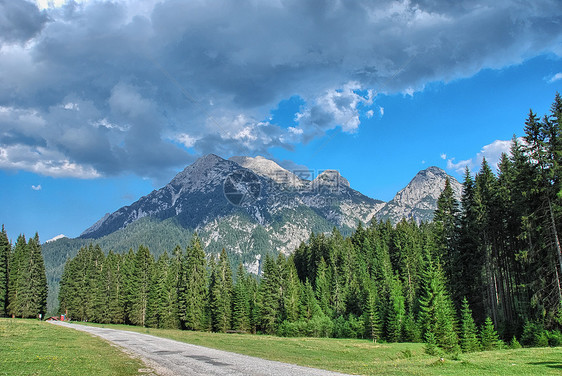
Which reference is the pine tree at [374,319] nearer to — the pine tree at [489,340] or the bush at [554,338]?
the pine tree at [489,340]

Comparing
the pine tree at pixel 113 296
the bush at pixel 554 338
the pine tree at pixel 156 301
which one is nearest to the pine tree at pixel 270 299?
the pine tree at pixel 156 301

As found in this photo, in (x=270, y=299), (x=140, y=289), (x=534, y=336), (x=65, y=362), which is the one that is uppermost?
(x=140, y=289)

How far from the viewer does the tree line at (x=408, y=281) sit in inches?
1335

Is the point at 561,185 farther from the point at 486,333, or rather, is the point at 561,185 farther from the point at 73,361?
the point at 73,361

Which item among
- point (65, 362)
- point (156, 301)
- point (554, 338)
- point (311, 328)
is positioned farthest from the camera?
point (156, 301)

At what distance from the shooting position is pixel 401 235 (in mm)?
81000

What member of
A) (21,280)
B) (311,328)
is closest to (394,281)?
(311,328)

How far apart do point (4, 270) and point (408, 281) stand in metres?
89.2

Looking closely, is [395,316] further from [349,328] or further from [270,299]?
[270,299]

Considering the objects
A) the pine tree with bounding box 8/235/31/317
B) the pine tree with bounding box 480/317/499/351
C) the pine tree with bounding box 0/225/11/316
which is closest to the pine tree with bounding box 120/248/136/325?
the pine tree with bounding box 8/235/31/317

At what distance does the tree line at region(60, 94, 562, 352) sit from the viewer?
111ft

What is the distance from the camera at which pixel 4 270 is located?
273 ft

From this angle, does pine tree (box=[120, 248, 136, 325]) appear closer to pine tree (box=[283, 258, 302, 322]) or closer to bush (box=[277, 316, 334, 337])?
pine tree (box=[283, 258, 302, 322])

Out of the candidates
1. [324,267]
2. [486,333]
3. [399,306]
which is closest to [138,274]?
[324,267]
